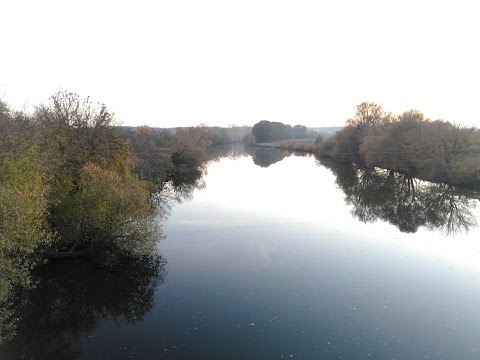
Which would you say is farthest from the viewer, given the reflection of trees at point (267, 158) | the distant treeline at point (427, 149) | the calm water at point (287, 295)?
the reflection of trees at point (267, 158)

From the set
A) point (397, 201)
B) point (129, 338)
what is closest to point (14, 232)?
point (129, 338)

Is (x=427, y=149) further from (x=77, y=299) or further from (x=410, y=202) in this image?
(x=77, y=299)

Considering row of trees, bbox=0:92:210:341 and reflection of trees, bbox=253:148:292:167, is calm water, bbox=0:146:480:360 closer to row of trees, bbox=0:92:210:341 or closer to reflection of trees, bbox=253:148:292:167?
row of trees, bbox=0:92:210:341

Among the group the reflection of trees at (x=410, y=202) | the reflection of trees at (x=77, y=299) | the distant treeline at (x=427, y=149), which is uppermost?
the distant treeline at (x=427, y=149)

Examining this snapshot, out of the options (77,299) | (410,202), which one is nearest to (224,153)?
(410,202)

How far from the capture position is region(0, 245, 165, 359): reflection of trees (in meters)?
14.0

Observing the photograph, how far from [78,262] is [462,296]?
21.7 meters

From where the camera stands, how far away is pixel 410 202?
1537 inches

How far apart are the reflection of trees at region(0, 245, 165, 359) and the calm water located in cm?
9

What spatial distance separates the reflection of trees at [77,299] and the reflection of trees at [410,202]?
2157 cm

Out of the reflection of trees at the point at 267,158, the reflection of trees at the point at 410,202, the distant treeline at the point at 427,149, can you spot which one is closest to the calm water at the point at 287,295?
the reflection of trees at the point at 410,202

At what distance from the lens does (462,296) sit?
17797 mm

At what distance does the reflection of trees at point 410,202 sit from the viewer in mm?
31562

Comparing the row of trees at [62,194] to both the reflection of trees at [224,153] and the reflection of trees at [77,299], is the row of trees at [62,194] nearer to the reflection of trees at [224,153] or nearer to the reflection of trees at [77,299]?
the reflection of trees at [77,299]
